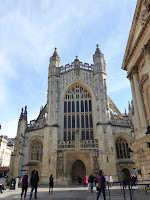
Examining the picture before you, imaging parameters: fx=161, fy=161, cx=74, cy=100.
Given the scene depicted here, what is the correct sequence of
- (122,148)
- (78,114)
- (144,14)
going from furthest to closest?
(78,114)
(122,148)
(144,14)

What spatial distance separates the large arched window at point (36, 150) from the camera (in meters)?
25.2

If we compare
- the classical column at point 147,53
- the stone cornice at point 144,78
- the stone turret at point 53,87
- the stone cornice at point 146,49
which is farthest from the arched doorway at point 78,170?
the stone cornice at point 146,49

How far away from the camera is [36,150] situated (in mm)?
25641

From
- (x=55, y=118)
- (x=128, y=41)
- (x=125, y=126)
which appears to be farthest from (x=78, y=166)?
(x=128, y=41)

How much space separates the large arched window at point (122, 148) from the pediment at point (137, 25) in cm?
1336

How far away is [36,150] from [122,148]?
13.5 m

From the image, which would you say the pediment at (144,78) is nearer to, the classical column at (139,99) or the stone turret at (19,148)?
the classical column at (139,99)

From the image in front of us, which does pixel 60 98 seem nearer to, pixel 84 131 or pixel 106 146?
pixel 84 131

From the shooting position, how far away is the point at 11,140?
192 feet

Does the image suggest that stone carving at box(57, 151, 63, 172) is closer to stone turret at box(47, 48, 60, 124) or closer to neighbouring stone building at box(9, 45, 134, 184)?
neighbouring stone building at box(9, 45, 134, 184)

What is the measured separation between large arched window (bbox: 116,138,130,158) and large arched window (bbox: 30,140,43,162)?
1196 centimetres

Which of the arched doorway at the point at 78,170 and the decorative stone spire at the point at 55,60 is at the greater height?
the decorative stone spire at the point at 55,60

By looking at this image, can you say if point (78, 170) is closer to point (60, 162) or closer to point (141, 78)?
point (60, 162)

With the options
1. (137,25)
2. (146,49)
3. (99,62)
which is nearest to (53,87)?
(99,62)
